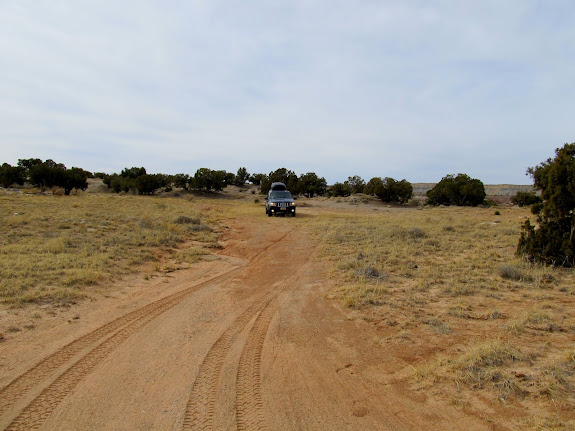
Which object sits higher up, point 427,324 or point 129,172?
point 129,172

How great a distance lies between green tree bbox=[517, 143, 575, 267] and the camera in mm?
10312

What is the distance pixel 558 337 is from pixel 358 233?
1128cm

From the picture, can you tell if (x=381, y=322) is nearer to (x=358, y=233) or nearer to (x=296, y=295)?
(x=296, y=295)

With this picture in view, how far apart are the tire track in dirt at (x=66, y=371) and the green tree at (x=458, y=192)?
131ft

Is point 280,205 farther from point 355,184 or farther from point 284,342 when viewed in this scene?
point 355,184

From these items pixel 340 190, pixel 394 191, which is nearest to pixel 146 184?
pixel 340 190

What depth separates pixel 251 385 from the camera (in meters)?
4.43

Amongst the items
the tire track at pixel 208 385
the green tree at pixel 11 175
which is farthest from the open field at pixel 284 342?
the green tree at pixel 11 175

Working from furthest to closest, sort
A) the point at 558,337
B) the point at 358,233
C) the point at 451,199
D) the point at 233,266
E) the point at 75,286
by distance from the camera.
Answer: the point at 451,199
the point at 358,233
the point at 233,266
the point at 75,286
the point at 558,337

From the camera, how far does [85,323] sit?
6.45 m

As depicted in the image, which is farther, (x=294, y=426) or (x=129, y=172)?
(x=129, y=172)

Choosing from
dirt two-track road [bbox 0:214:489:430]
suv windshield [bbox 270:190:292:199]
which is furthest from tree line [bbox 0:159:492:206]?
dirt two-track road [bbox 0:214:489:430]

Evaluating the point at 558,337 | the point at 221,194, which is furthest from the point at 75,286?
the point at 221,194

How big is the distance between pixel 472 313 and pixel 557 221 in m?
6.16
